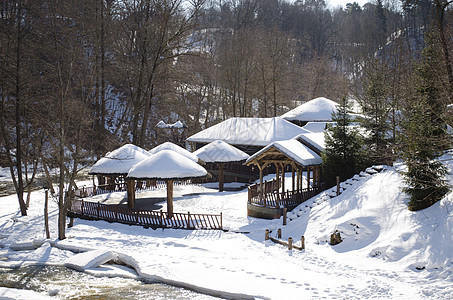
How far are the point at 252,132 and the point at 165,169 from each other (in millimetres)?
16487

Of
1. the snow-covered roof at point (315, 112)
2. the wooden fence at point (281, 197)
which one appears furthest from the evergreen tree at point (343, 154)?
the snow-covered roof at point (315, 112)

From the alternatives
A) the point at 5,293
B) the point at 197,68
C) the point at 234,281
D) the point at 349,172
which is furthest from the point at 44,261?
the point at 197,68

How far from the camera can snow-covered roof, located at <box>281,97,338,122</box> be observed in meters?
38.9

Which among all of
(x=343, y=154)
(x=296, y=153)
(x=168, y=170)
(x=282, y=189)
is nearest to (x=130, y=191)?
(x=168, y=170)

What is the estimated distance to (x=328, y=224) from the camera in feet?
53.3

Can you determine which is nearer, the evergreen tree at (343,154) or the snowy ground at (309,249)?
the snowy ground at (309,249)

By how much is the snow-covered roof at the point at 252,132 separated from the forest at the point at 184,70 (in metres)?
6.44

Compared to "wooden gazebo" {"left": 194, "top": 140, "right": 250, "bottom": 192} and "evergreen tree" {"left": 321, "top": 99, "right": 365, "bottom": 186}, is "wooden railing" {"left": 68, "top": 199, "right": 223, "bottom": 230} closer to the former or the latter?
"evergreen tree" {"left": 321, "top": 99, "right": 365, "bottom": 186}

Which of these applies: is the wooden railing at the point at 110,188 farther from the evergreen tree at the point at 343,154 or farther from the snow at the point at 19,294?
the evergreen tree at the point at 343,154

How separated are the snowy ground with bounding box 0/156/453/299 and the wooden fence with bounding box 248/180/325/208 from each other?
0.70 meters

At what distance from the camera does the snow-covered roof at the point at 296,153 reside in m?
19.7

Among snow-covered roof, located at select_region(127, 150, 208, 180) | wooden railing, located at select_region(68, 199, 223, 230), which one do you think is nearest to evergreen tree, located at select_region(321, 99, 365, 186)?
wooden railing, located at select_region(68, 199, 223, 230)

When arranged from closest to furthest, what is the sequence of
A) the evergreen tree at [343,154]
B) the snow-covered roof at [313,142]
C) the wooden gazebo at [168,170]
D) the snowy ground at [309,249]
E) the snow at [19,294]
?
1. the snow at [19,294]
2. the snowy ground at [309,249]
3. the wooden gazebo at [168,170]
4. the evergreen tree at [343,154]
5. the snow-covered roof at [313,142]

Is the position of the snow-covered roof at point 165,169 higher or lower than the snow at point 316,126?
lower
